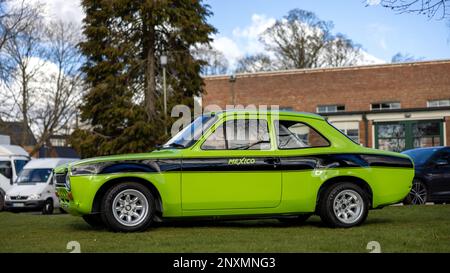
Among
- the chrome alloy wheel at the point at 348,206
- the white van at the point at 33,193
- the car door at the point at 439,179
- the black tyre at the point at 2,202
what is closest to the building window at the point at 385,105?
the white van at the point at 33,193

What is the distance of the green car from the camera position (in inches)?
381

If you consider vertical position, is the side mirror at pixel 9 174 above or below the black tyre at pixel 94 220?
above

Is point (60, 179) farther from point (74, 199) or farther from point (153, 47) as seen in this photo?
point (153, 47)

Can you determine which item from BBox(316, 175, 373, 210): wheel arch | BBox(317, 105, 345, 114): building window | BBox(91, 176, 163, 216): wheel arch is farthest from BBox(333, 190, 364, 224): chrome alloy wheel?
BBox(317, 105, 345, 114): building window

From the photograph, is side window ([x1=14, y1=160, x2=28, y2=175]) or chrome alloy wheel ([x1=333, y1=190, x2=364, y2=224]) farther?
side window ([x1=14, y1=160, x2=28, y2=175])

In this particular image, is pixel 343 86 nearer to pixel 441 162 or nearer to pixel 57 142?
pixel 441 162

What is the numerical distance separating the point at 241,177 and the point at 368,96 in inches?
1651

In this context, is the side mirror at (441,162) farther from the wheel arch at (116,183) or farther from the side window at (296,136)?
the wheel arch at (116,183)

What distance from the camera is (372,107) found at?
1992 inches

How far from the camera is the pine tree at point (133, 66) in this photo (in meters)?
39.0

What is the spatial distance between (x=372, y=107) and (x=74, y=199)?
1692 inches

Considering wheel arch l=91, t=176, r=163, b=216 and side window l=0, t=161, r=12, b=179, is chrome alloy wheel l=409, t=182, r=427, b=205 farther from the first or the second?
side window l=0, t=161, r=12, b=179

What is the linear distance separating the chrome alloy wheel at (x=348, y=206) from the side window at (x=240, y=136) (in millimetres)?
1334
